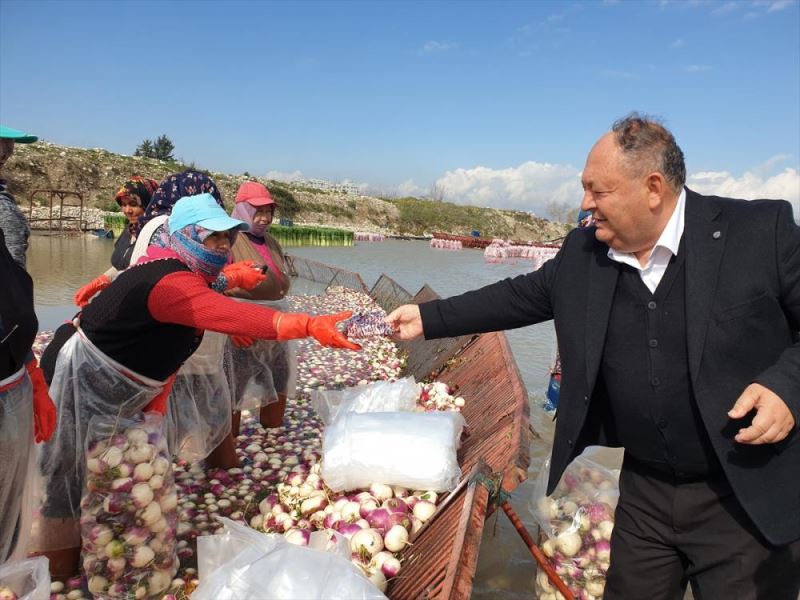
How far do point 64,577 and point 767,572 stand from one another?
281cm

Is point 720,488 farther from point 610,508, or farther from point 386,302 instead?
point 386,302

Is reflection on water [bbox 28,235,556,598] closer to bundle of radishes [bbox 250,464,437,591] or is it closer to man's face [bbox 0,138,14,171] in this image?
bundle of radishes [bbox 250,464,437,591]

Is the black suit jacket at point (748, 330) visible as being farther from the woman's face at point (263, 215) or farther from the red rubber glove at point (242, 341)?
the woman's face at point (263, 215)

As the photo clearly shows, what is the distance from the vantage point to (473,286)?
1739 centimetres

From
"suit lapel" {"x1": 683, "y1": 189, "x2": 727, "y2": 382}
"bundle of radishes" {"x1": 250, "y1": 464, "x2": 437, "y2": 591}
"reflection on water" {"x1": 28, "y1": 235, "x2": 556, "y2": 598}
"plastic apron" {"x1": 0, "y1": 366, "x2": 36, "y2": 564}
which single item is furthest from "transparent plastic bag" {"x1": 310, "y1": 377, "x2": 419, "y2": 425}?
"suit lapel" {"x1": 683, "y1": 189, "x2": 727, "y2": 382}

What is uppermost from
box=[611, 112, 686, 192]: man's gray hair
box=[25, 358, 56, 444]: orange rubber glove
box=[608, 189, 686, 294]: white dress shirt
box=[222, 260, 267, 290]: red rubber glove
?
box=[611, 112, 686, 192]: man's gray hair

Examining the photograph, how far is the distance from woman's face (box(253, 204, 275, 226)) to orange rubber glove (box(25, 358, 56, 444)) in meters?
1.82

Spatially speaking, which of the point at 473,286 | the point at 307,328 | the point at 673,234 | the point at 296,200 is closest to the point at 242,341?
the point at 307,328

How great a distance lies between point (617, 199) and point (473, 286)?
1584 centimetres

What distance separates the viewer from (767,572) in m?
1.61

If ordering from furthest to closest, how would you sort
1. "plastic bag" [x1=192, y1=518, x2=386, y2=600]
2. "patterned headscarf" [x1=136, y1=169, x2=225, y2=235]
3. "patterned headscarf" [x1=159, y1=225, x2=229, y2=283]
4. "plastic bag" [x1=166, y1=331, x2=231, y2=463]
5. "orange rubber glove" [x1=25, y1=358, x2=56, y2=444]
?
"patterned headscarf" [x1=136, y1=169, x2=225, y2=235] < "plastic bag" [x1=166, y1=331, x2=231, y2=463] < "patterned headscarf" [x1=159, y1=225, x2=229, y2=283] < "orange rubber glove" [x1=25, y1=358, x2=56, y2=444] < "plastic bag" [x1=192, y1=518, x2=386, y2=600]

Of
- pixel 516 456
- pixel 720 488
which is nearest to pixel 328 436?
pixel 516 456

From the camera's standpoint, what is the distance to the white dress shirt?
65.1 inches

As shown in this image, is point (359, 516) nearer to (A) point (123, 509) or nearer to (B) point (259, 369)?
(A) point (123, 509)
